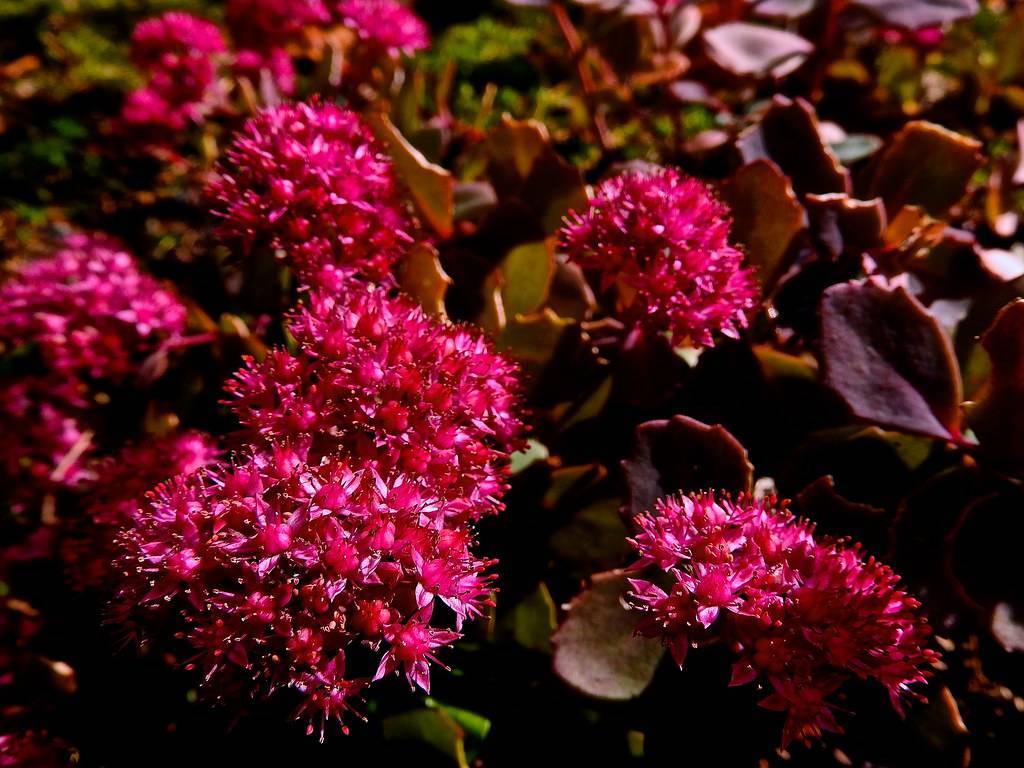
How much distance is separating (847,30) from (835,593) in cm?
116

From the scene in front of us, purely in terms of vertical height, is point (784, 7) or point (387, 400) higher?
point (784, 7)

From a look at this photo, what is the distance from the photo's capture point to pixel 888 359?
2.93 feet

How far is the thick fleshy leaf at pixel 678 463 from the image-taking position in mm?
835

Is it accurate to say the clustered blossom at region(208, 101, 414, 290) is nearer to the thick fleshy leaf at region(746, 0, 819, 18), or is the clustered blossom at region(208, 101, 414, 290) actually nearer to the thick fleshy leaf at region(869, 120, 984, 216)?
the thick fleshy leaf at region(869, 120, 984, 216)

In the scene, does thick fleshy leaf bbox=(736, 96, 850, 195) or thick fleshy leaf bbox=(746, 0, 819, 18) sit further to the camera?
thick fleshy leaf bbox=(746, 0, 819, 18)

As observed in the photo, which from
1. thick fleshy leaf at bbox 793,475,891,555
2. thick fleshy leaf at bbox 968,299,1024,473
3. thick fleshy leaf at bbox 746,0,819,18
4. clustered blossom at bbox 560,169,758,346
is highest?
thick fleshy leaf at bbox 746,0,819,18

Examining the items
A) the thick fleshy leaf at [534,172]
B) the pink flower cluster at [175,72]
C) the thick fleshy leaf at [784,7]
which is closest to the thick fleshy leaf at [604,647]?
the thick fleshy leaf at [534,172]

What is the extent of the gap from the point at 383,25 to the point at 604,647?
1.24 m

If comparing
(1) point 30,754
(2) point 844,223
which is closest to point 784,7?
(2) point 844,223

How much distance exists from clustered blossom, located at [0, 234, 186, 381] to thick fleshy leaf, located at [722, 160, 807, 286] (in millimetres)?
772

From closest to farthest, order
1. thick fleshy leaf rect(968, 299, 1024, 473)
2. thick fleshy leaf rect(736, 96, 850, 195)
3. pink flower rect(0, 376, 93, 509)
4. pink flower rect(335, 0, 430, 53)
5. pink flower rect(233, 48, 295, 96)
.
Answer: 1. thick fleshy leaf rect(968, 299, 1024, 473)
2. thick fleshy leaf rect(736, 96, 850, 195)
3. pink flower rect(0, 376, 93, 509)
4. pink flower rect(335, 0, 430, 53)
5. pink flower rect(233, 48, 295, 96)

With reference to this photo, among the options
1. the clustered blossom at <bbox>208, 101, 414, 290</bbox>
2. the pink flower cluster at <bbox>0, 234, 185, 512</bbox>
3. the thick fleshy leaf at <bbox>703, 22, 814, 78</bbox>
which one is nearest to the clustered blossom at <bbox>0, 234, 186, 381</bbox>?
the pink flower cluster at <bbox>0, 234, 185, 512</bbox>

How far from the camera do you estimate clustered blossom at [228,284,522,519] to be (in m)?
0.77

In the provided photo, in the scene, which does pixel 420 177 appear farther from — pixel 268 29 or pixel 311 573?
pixel 268 29
